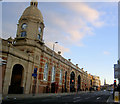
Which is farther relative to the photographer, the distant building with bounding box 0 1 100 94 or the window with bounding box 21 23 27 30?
the window with bounding box 21 23 27 30

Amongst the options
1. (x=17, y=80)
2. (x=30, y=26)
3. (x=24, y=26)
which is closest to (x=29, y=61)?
(x=17, y=80)

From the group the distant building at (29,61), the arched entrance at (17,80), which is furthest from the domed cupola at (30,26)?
the arched entrance at (17,80)

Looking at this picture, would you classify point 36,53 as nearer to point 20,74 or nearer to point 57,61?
point 20,74

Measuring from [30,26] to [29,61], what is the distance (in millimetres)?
11214

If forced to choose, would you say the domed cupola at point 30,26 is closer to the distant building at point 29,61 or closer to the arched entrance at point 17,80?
the distant building at point 29,61

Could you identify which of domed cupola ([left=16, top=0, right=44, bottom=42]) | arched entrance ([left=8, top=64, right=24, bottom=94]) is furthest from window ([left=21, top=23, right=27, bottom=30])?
arched entrance ([left=8, top=64, right=24, bottom=94])

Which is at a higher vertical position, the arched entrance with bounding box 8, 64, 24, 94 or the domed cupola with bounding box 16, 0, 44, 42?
the domed cupola with bounding box 16, 0, 44, 42

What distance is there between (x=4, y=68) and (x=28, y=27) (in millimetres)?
16312

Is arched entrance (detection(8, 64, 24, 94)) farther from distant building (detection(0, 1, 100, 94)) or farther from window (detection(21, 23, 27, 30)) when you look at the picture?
window (detection(21, 23, 27, 30))

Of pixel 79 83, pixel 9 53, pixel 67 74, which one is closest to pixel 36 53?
pixel 9 53

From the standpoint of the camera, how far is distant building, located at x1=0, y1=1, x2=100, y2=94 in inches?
1037

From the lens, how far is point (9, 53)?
26406 mm

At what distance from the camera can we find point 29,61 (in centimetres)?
3244

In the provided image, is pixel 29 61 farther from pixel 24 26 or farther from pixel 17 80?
pixel 24 26
